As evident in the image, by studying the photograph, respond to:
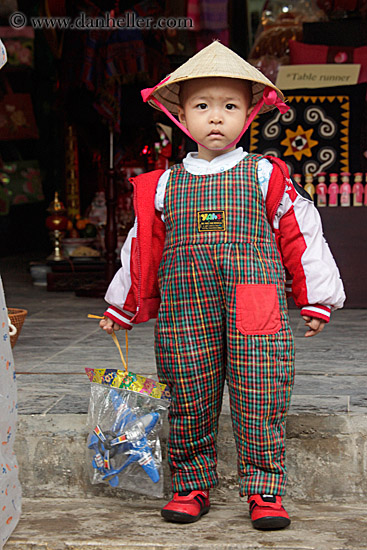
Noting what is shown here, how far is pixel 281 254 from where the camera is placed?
225 cm

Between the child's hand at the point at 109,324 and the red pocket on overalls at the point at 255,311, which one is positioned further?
the child's hand at the point at 109,324

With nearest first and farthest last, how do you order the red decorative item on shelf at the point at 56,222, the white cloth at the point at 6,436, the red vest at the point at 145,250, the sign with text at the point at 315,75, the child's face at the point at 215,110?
the white cloth at the point at 6,436 → the child's face at the point at 215,110 → the red vest at the point at 145,250 → the sign with text at the point at 315,75 → the red decorative item on shelf at the point at 56,222

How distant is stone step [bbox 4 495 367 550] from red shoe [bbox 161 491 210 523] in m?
0.02

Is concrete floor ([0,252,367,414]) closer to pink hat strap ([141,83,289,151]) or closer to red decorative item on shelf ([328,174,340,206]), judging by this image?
red decorative item on shelf ([328,174,340,206])

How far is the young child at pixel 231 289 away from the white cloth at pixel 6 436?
430mm

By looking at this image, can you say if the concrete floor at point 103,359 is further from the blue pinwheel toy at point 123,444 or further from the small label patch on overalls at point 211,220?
the small label patch on overalls at point 211,220

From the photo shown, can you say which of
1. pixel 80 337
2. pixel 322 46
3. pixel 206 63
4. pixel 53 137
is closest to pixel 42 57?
pixel 53 137

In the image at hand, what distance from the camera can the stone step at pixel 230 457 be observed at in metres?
2.40

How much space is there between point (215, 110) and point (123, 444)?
39.2 inches

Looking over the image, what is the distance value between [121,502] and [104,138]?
454 cm
